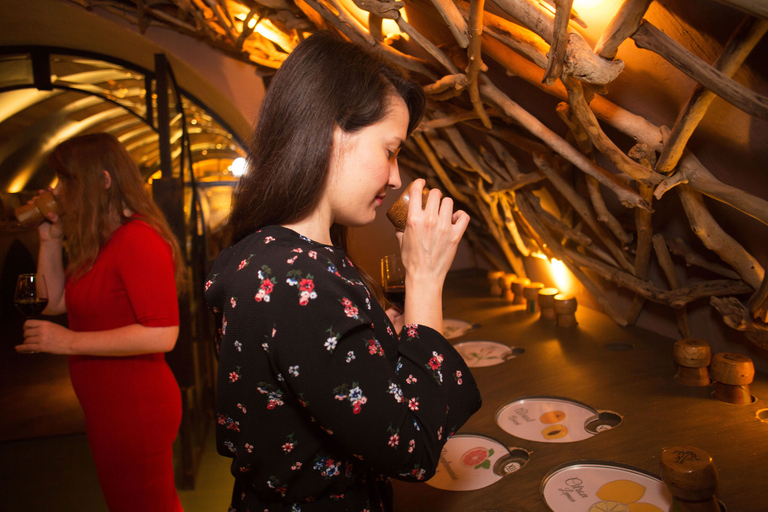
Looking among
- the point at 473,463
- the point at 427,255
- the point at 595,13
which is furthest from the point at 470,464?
the point at 595,13

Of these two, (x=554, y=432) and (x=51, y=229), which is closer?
(x=554, y=432)

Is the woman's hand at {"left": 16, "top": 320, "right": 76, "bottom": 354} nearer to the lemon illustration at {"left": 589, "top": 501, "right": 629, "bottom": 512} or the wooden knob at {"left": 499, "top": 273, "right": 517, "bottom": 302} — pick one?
the lemon illustration at {"left": 589, "top": 501, "right": 629, "bottom": 512}

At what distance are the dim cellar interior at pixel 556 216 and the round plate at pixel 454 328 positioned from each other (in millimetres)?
12

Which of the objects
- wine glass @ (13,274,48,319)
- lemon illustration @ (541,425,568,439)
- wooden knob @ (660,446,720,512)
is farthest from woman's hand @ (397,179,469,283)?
wine glass @ (13,274,48,319)

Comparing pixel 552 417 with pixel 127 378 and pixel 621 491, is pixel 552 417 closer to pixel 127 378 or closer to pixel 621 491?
pixel 621 491

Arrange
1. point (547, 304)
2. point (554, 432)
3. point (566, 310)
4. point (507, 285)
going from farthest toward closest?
point (507, 285), point (547, 304), point (566, 310), point (554, 432)

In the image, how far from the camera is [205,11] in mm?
2139

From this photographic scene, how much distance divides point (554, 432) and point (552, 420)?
6cm

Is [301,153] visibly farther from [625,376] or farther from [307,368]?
[625,376]

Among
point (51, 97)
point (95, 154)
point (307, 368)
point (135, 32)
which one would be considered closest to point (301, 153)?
point (307, 368)

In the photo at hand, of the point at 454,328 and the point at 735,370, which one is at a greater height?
the point at 735,370

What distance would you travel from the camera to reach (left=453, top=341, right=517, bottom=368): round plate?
5.40ft

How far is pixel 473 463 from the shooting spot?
1.08 meters

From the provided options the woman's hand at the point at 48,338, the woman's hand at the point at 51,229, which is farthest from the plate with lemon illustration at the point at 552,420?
the woman's hand at the point at 51,229
